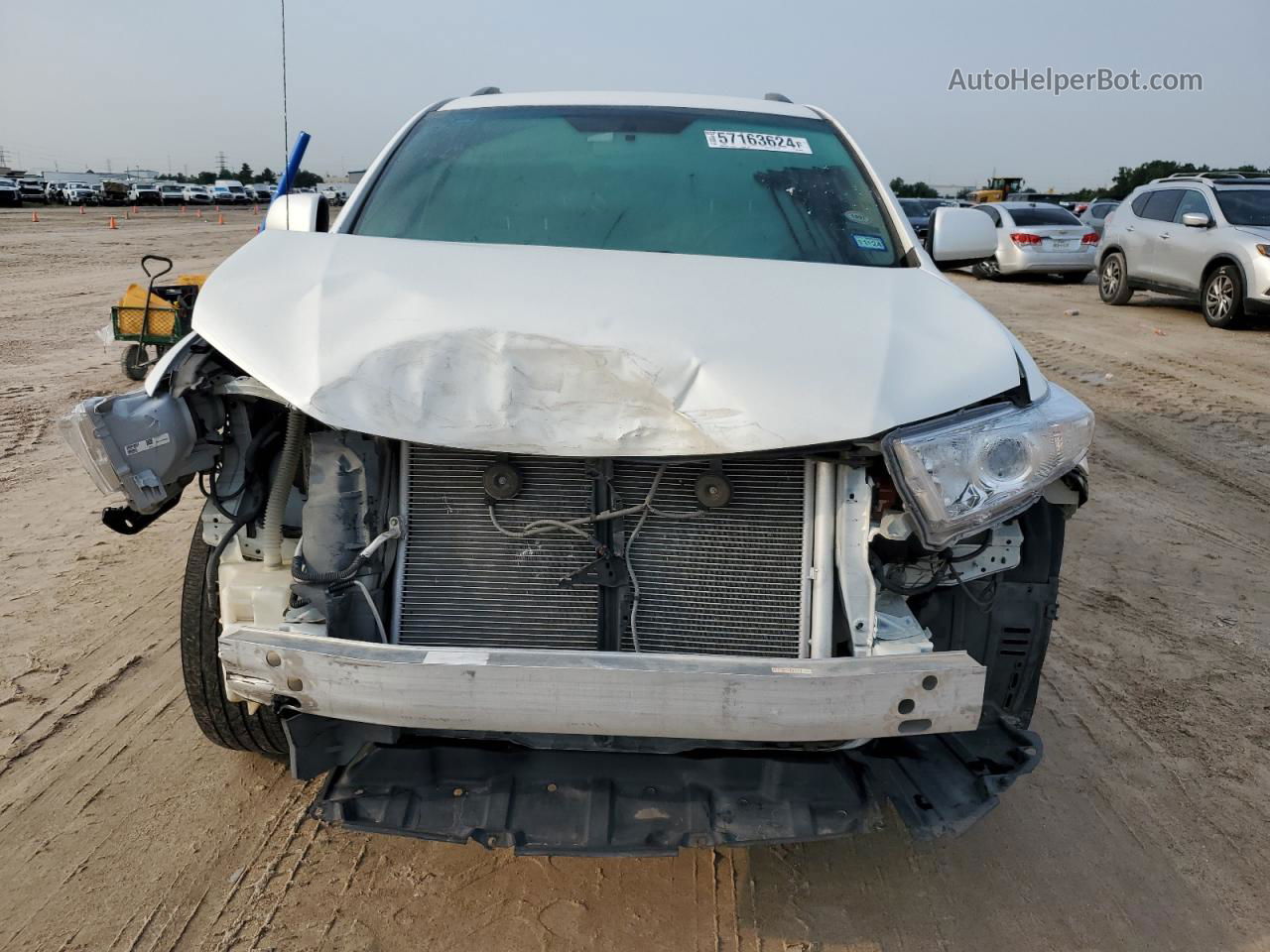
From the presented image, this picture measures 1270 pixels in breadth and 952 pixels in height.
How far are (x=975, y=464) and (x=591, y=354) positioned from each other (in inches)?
34.6

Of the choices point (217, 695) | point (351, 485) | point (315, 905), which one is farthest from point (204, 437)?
point (315, 905)

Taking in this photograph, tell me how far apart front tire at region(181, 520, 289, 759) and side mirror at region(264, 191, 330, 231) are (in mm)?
1116

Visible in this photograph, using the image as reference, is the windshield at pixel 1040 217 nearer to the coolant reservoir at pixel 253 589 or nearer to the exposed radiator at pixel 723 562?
the exposed radiator at pixel 723 562

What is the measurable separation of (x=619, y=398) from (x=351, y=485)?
684mm

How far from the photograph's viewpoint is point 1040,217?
58.3 feet

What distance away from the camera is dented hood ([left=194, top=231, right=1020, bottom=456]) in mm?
2141

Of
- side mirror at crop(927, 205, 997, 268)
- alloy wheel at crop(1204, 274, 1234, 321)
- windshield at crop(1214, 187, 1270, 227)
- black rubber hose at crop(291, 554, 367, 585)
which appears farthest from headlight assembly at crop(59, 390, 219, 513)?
windshield at crop(1214, 187, 1270, 227)

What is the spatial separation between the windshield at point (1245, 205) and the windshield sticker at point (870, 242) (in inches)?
435

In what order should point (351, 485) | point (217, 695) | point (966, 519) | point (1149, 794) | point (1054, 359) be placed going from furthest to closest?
point (1054, 359) → point (1149, 794) → point (217, 695) → point (351, 485) → point (966, 519)

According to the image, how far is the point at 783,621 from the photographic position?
2.39 meters

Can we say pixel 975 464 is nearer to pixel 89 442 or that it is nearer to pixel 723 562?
pixel 723 562

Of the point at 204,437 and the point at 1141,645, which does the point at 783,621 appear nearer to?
the point at 204,437

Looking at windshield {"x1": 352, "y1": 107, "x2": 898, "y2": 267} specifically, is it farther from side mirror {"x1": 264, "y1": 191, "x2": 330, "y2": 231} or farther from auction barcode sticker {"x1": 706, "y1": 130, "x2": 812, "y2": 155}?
side mirror {"x1": 264, "y1": 191, "x2": 330, "y2": 231}

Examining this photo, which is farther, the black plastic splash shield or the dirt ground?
the dirt ground
